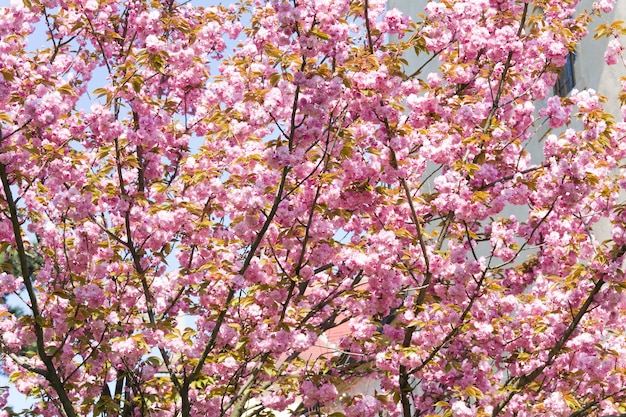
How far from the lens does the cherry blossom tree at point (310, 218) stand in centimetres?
615

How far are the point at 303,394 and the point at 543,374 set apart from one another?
217 cm

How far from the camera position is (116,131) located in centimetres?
653

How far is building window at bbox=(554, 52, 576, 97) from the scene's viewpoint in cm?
1207

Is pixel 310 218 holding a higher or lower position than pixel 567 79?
lower

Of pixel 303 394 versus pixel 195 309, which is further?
pixel 195 309

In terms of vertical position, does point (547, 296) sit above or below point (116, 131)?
below

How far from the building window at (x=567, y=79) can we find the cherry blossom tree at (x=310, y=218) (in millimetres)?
4490

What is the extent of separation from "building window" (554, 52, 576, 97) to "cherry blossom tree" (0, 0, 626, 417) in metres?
4.49

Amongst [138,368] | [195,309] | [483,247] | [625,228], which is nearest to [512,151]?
[625,228]

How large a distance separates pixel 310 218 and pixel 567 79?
25.3 feet

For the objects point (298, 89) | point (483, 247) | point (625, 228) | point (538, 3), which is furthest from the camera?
point (483, 247)

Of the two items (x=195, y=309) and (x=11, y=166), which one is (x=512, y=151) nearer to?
(x=195, y=309)

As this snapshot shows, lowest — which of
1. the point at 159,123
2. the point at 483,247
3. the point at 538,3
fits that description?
the point at 159,123

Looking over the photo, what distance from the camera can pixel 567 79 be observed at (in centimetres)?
1231
